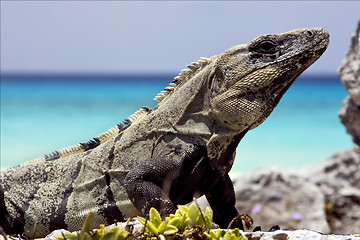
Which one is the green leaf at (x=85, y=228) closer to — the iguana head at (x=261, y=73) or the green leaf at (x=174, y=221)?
the green leaf at (x=174, y=221)

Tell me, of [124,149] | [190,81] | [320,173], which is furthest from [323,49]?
[320,173]

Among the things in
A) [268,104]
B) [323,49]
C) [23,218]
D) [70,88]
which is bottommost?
[70,88]

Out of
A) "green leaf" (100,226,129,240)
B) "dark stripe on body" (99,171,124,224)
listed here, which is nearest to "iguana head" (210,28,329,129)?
"dark stripe on body" (99,171,124,224)

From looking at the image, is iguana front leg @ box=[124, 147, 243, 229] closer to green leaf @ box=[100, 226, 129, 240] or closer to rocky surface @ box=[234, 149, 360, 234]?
green leaf @ box=[100, 226, 129, 240]

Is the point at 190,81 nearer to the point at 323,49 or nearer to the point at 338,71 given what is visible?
the point at 323,49

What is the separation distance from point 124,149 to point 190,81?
821 millimetres

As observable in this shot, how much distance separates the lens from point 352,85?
24.8 feet

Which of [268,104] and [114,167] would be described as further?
[114,167]

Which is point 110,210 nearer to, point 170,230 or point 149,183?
point 149,183

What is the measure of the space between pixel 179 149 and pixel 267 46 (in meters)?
1.10

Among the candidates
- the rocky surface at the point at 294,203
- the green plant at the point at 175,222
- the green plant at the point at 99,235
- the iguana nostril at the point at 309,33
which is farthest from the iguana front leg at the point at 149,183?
the rocky surface at the point at 294,203

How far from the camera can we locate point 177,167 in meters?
4.19

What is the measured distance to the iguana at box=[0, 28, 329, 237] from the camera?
4.20 metres

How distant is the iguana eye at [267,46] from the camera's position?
429 centimetres
